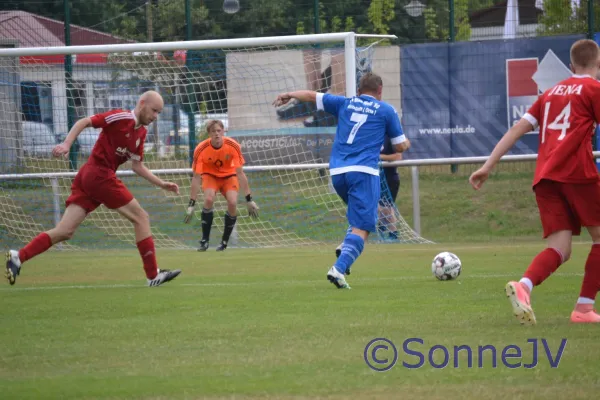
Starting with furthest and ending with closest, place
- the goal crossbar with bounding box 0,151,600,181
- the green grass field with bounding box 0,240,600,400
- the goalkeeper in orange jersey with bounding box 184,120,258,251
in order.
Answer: the goal crossbar with bounding box 0,151,600,181
the goalkeeper in orange jersey with bounding box 184,120,258,251
the green grass field with bounding box 0,240,600,400

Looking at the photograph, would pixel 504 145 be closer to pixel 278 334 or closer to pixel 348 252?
pixel 278 334

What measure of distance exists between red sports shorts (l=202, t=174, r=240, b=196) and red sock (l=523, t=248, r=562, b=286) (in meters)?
9.11

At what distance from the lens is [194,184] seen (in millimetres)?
15711

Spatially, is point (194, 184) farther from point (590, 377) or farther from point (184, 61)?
point (590, 377)

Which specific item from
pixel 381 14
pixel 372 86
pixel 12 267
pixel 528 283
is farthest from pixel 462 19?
pixel 528 283

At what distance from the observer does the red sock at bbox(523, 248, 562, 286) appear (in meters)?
6.79

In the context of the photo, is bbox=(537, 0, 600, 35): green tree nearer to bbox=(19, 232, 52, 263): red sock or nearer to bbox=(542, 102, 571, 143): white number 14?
bbox=(19, 232, 52, 263): red sock

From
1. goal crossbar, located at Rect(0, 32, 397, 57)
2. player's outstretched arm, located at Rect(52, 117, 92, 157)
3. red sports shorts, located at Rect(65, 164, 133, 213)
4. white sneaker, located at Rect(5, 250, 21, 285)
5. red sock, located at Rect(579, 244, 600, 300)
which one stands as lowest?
white sneaker, located at Rect(5, 250, 21, 285)

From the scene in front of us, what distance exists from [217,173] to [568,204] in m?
9.19

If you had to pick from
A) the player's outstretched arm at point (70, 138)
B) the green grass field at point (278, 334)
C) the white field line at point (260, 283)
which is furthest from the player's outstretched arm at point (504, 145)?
the player's outstretched arm at point (70, 138)

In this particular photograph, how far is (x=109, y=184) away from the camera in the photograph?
9.77 meters

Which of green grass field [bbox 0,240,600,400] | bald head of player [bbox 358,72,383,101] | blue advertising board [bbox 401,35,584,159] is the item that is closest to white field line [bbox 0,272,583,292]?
green grass field [bbox 0,240,600,400]

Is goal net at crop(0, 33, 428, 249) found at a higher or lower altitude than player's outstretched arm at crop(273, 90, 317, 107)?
lower

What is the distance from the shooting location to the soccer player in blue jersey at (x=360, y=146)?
9.37 m
